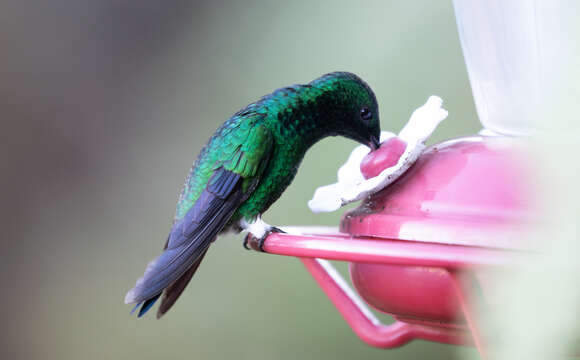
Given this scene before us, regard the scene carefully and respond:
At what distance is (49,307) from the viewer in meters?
4.02

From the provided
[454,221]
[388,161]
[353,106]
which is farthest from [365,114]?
[454,221]

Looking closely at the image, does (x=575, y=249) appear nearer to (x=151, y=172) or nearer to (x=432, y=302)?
(x=432, y=302)

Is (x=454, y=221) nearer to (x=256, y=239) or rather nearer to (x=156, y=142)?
(x=256, y=239)

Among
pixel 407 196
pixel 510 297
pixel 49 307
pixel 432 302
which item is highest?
pixel 510 297

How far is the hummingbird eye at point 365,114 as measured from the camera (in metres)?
1.80

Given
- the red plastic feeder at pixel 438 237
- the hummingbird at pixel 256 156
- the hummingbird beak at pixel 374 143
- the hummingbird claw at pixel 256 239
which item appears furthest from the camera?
the hummingbird beak at pixel 374 143

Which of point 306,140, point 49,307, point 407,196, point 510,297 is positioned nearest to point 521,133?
point 407,196

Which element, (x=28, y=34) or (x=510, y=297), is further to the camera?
(x=28, y=34)

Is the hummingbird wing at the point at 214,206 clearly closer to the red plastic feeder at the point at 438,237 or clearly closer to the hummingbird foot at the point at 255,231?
the hummingbird foot at the point at 255,231

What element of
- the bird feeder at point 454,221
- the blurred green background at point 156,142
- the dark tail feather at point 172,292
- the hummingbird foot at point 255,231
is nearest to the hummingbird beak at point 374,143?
the bird feeder at point 454,221

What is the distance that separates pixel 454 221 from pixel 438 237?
0.17 ft

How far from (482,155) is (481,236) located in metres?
0.28

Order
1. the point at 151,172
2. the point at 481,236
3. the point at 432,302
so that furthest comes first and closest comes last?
the point at 151,172, the point at 432,302, the point at 481,236

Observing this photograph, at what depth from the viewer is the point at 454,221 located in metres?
1.25
